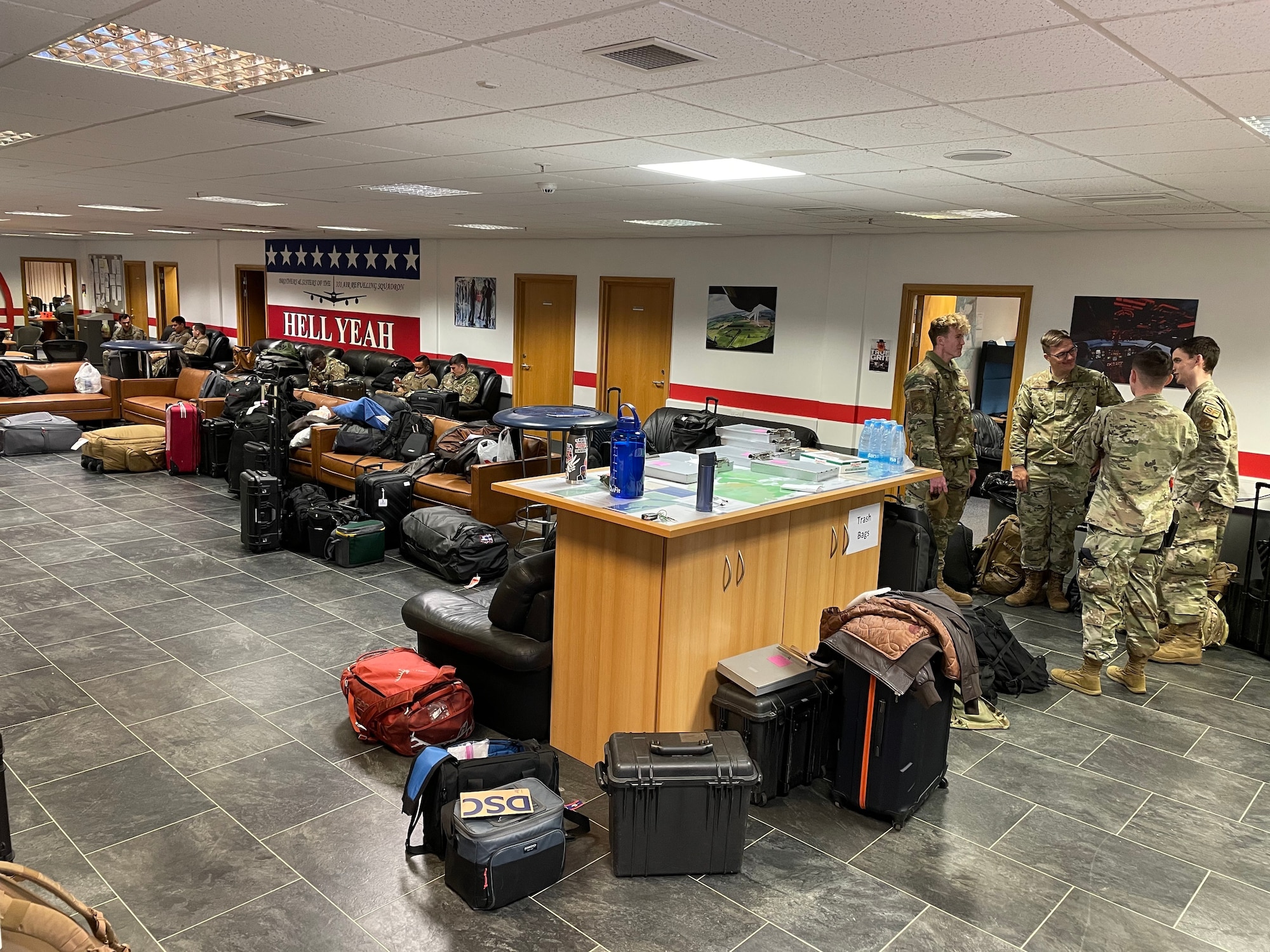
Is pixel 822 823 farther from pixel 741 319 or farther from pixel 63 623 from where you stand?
pixel 741 319

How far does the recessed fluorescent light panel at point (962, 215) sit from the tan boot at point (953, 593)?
2.62 metres

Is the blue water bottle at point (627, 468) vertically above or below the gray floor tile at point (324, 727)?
above

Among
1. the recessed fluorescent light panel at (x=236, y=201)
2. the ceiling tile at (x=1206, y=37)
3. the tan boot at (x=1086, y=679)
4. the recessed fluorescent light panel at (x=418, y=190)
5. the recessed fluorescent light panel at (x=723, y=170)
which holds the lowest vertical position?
the tan boot at (x=1086, y=679)

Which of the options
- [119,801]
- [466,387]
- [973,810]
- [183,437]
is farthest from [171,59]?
[466,387]

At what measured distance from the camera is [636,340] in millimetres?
11383

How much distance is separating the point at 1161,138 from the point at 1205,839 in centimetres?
274

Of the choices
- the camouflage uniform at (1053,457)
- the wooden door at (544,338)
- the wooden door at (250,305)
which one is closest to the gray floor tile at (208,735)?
the camouflage uniform at (1053,457)

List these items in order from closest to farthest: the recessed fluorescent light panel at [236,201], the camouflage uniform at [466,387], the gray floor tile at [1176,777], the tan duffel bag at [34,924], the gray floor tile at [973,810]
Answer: the tan duffel bag at [34,924] → the gray floor tile at [973,810] → the gray floor tile at [1176,777] → the recessed fluorescent light panel at [236,201] → the camouflage uniform at [466,387]

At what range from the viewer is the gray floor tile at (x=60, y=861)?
2.96m

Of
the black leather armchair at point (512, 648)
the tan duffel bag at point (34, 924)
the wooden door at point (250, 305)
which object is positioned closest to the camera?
the tan duffel bag at point (34, 924)

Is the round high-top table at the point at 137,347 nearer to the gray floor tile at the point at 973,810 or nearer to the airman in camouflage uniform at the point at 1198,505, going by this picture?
the gray floor tile at the point at 973,810

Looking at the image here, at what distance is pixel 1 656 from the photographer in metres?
4.84

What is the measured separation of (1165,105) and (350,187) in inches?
216

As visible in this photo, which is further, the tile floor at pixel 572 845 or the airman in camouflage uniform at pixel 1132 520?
the airman in camouflage uniform at pixel 1132 520
